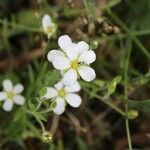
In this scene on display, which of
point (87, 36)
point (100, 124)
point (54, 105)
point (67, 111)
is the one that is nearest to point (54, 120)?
point (67, 111)

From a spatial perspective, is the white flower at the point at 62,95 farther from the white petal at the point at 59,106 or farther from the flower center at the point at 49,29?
the flower center at the point at 49,29

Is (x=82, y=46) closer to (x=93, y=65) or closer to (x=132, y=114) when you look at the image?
(x=132, y=114)

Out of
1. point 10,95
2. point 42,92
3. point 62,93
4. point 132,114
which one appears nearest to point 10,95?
point 10,95

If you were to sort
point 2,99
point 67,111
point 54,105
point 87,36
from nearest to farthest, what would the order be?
point 54,105
point 2,99
point 87,36
point 67,111

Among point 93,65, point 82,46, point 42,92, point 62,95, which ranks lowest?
point 93,65

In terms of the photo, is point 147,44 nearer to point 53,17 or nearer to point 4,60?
point 53,17

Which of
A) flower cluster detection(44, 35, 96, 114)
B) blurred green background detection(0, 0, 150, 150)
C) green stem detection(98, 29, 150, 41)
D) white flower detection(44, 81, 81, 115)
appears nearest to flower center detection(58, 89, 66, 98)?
white flower detection(44, 81, 81, 115)
